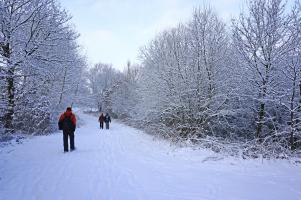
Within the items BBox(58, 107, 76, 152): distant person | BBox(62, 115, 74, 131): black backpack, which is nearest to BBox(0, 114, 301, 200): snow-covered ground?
BBox(58, 107, 76, 152): distant person

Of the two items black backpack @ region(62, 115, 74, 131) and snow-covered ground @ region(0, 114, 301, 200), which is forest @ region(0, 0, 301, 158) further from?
black backpack @ region(62, 115, 74, 131)

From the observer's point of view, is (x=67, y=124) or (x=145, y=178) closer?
(x=145, y=178)

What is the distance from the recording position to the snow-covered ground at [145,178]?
457 centimetres

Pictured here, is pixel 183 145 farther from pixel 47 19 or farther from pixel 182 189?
pixel 47 19

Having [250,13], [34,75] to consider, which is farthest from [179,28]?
[34,75]

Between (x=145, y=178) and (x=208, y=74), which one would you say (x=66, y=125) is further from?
(x=208, y=74)

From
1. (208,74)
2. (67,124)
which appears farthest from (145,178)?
(208,74)

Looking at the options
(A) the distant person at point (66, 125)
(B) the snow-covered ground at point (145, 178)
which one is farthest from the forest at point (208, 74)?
(A) the distant person at point (66, 125)

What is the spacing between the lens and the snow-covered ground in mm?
4574

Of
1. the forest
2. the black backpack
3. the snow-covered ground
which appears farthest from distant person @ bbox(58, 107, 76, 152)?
the forest

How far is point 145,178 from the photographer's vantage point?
5688 mm

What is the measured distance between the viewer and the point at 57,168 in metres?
6.57

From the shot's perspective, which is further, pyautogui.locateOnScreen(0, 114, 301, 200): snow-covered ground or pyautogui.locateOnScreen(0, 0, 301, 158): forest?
pyautogui.locateOnScreen(0, 0, 301, 158): forest

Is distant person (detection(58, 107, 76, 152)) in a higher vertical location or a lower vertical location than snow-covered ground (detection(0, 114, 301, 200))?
higher
